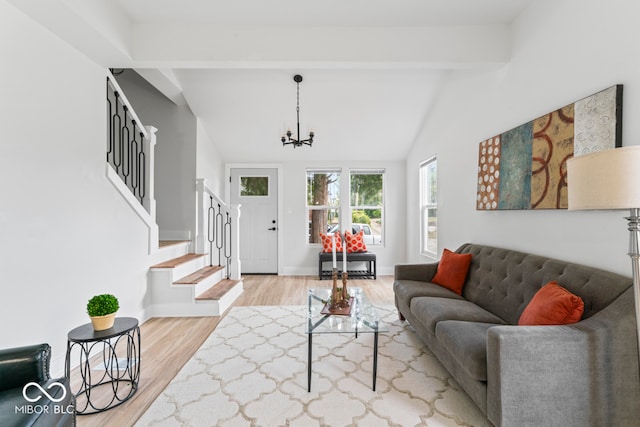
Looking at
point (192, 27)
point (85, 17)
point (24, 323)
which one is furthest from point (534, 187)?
point (24, 323)

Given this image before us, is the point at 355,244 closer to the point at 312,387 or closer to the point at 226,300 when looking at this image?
the point at 226,300

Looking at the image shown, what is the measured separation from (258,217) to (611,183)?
5292 mm

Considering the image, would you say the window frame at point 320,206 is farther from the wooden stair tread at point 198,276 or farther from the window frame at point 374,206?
the wooden stair tread at point 198,276

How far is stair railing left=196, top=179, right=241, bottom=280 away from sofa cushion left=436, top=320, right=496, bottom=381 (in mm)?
3180

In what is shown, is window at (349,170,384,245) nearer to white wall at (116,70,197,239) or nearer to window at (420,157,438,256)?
window at (420,157,438,256)

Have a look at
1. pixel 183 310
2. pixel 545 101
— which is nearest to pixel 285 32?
pixel 545 101

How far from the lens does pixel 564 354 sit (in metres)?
1.52

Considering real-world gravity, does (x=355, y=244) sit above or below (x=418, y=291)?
above

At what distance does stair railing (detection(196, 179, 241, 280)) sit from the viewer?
179 inches

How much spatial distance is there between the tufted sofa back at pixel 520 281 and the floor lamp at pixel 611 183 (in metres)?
0.38

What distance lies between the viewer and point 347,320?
2.31 metres

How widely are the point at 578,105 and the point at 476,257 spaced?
1.52 m

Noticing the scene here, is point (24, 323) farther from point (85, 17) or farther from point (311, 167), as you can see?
point (311, 167)

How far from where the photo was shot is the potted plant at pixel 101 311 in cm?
189
